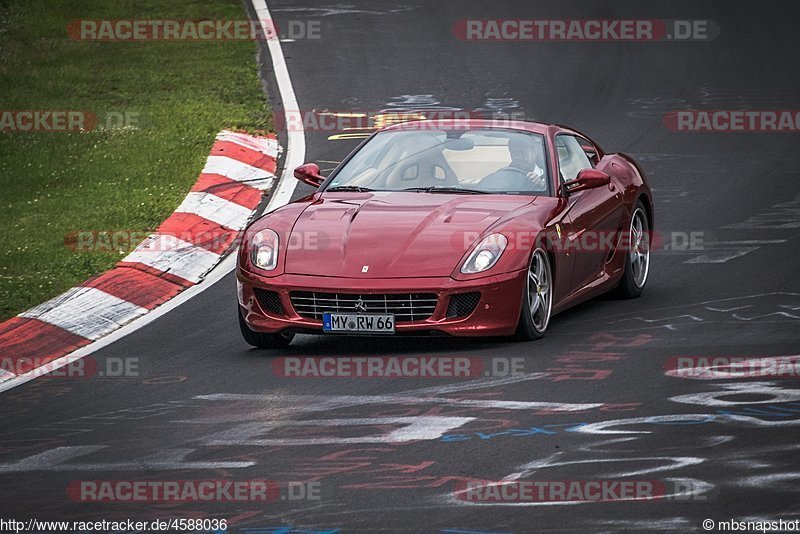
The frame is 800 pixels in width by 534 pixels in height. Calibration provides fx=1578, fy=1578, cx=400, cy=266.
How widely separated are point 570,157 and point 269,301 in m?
2.72

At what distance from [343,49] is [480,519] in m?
14.7

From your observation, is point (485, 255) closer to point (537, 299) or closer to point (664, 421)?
point (537, 299)

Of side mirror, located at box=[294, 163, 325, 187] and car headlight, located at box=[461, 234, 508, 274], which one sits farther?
side mirror, located at box=[294, 163, 325, 187]

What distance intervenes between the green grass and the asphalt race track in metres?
1.37

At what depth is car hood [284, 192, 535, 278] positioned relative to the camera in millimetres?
9188

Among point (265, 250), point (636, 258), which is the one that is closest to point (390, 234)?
point (265, 250)

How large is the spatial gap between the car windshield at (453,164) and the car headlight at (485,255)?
99 centimetres

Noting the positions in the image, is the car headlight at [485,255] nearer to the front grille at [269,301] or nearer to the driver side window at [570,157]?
the front grille at [269,301]

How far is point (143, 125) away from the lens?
16.1 m

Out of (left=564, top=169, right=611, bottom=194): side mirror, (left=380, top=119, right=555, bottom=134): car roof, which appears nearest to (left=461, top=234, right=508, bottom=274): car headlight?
(left=564, top=169, right=611, bottom=194): side mirror

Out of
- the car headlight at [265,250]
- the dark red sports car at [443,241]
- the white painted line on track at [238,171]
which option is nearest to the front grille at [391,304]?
the dark red sports car at [443,241]

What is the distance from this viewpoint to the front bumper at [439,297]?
9086 mm

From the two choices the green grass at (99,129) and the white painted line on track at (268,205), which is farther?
the green grass at (99,129)

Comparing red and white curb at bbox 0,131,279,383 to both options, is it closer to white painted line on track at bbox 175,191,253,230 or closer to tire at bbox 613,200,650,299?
white painted line on track at bbox 175,191,253,230
